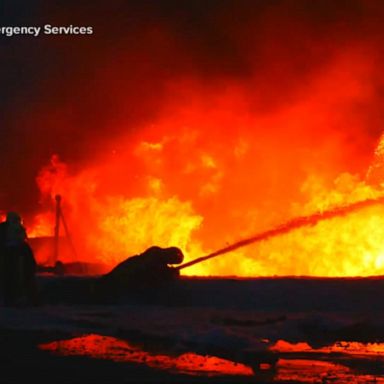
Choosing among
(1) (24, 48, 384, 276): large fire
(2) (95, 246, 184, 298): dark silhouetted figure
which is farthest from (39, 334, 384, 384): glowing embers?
(1) (24, 48, 384, 276): large fire

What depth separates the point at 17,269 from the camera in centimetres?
1673

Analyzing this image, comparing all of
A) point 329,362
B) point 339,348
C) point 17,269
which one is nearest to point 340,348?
point 339,348

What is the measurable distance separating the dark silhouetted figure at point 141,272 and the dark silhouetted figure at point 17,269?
4.88 ft

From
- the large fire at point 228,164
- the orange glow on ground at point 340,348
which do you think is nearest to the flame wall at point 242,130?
the large fire at point 228,164

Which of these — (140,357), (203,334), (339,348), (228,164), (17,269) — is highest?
(228,164)

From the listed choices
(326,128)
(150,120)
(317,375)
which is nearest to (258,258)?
(326,128)

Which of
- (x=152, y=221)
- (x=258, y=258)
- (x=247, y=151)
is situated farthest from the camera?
(x=247, y=151)

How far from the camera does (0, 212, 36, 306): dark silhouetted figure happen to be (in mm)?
16719

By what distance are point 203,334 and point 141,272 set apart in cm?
691

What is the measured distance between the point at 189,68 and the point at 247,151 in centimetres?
380

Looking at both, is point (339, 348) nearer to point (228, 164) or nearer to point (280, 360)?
point (280, 360)

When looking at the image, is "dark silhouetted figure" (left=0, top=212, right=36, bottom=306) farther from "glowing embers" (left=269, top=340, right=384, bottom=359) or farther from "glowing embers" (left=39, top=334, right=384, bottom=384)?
"glowing embers" (left=269, top=340, right=384, bottom=359)

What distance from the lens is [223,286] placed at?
16.0 metres

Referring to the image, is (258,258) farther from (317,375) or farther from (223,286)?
(317,375)
